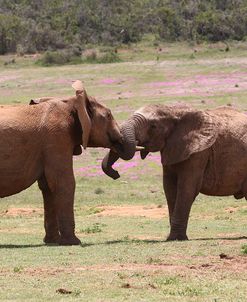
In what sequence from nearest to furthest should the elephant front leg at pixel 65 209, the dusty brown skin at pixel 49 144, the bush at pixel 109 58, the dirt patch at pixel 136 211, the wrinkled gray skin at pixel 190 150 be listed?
1. the dusty brown skin at pixel 49 144
2. the elephant front leg at pixel 65 209
3. the wrinkled gray skin at pixel 190 150
4. the dirt patch at pixel 136 211
5. the bush at pixel 109 58

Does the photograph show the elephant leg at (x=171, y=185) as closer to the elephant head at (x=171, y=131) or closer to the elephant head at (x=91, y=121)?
the elephant head at (x=171, y=131)

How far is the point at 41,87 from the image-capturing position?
5438cm

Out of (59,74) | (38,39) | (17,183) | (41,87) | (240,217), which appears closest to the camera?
(17,183)

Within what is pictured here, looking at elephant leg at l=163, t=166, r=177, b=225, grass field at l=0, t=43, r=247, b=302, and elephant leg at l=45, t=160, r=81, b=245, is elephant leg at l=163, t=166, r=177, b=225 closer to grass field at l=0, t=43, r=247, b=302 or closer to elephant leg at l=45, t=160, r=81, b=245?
grass field at l=0, t=43, r=247, b=302

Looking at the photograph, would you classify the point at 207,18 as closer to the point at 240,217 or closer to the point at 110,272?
the point at 240,217

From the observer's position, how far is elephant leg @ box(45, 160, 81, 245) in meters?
18.1

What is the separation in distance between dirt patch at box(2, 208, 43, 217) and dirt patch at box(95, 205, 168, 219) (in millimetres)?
1868

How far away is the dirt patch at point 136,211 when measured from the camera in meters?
25.9

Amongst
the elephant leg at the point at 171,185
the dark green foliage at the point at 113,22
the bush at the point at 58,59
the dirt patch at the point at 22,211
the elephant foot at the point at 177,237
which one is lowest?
the dark green foliage at the point at 113,22

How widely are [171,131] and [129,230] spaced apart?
371cm

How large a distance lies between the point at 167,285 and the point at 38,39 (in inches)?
2601

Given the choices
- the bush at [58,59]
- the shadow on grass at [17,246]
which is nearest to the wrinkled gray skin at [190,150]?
the shadow on grass at [17,246]

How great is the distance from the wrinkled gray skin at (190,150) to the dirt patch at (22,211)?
7.55 metres

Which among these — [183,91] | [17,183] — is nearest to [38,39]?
[183,91]
